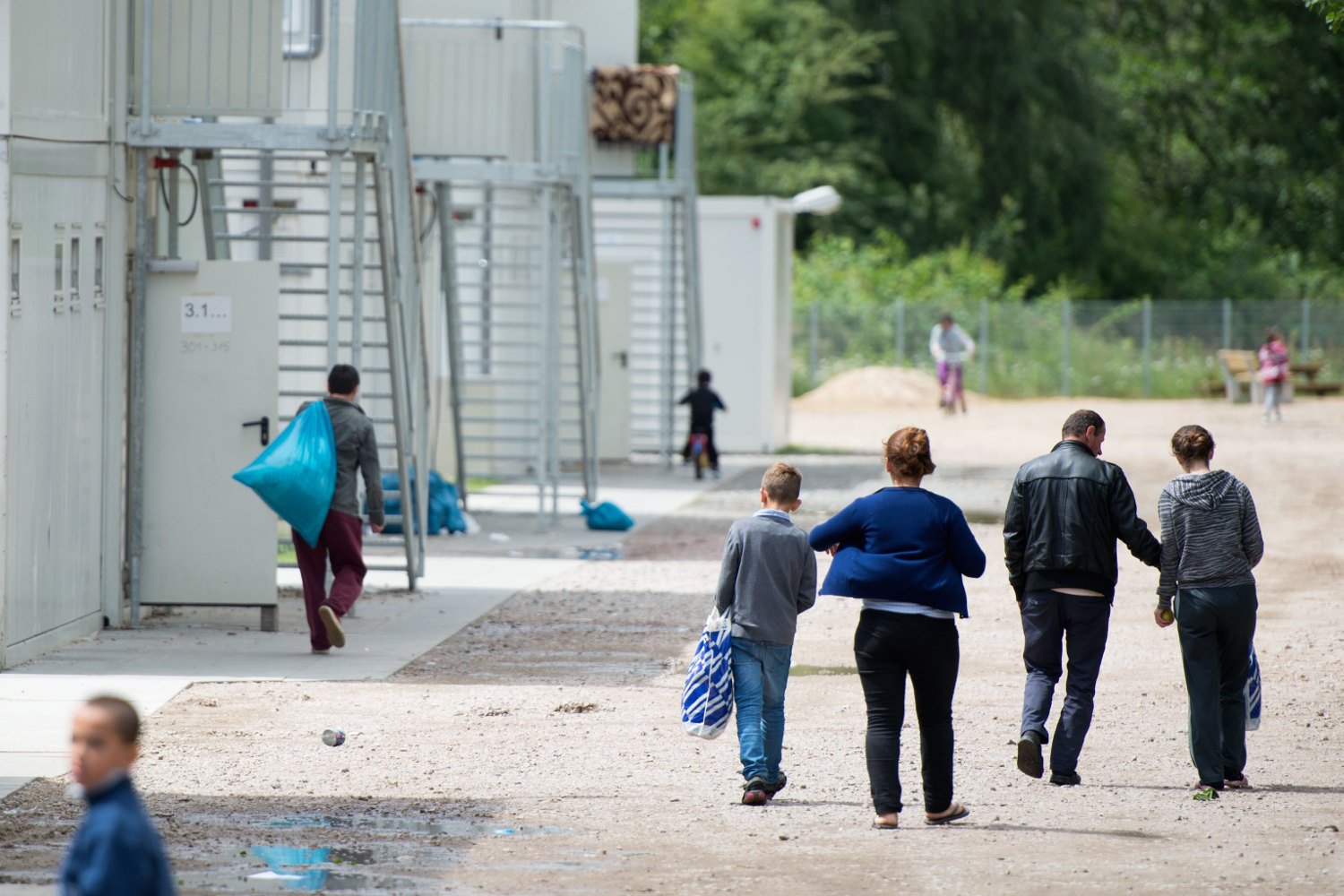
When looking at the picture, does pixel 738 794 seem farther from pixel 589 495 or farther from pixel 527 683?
pixel 589 495

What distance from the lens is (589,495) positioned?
19.0 meters

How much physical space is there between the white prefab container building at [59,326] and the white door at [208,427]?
9.7 inches

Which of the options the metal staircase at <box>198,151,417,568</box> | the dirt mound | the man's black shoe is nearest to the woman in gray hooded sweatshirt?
the man's black shoe

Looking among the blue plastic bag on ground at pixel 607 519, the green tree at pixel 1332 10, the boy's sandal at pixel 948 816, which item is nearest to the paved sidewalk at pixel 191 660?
the boy's sandal at pixel 948 816

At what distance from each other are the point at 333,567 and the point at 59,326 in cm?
194

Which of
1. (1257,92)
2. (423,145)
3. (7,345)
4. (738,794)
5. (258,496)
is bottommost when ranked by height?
(738,794)

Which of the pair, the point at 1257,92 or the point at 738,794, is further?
the point at 1257,92

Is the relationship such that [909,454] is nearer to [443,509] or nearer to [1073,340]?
[443,509]

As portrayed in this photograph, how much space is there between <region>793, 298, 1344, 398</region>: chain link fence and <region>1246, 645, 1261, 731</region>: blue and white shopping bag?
37.4m

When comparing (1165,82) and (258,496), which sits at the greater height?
(1165,82)


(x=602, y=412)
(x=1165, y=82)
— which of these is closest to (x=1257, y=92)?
(x=1165, y=82)

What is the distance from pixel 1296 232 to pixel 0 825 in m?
57.0

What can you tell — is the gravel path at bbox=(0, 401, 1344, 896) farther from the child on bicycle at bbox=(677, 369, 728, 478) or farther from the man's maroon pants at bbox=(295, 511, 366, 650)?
the child on bicycle at bbox=(677, 369, 728, 478)

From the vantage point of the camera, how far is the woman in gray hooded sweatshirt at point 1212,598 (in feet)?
24.8
